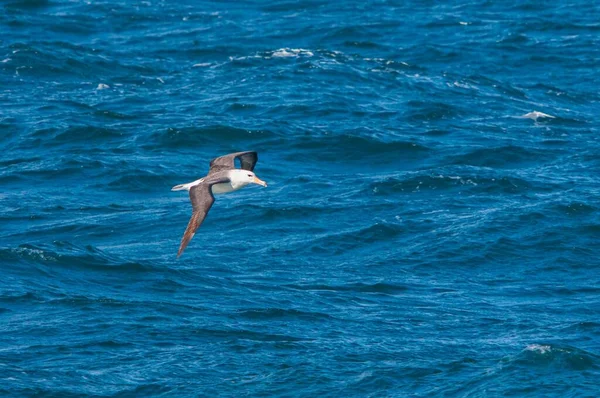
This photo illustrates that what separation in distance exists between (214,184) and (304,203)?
35.4ft

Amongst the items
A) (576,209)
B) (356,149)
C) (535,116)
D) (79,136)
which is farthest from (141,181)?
(535,116)

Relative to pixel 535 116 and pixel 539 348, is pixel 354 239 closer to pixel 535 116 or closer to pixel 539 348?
pixel 539 348

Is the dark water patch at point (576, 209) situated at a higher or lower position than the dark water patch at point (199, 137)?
lower

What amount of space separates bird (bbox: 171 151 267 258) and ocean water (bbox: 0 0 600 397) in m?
3.77

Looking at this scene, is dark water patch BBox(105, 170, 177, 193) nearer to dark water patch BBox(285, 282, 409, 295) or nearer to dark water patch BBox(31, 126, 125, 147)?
dark water patch BBox(31, 126, 125, 147)

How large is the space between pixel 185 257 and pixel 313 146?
926 cm

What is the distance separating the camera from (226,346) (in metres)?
29.3

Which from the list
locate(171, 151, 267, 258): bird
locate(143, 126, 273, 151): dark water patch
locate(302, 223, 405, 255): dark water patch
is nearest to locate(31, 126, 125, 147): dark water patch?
locate(143, 126, 273, 151): dark water patch

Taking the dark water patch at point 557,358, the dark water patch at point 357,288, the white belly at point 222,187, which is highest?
the white belly at point 222,187

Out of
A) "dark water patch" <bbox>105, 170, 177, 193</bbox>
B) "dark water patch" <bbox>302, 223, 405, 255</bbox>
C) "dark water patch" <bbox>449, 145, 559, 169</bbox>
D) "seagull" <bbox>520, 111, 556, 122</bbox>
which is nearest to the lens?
"dark water patch" <bbox>302, 223, 405, 255</bbox>

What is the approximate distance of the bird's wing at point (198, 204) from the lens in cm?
2514

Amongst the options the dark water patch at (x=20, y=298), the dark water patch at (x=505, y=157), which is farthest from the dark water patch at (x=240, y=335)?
the dark water patch at (x=505, y=157)

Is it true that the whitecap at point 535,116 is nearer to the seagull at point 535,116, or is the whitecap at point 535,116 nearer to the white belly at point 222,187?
the seagull at point 535,116

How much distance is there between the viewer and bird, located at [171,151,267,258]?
83.3ft
